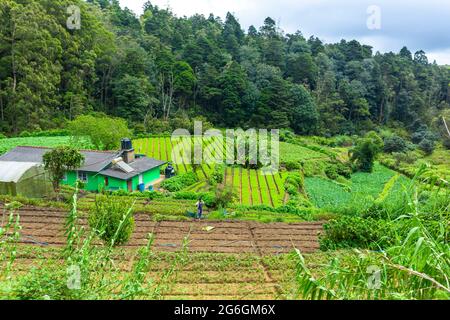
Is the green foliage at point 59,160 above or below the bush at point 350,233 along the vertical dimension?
above

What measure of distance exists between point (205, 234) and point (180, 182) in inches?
413

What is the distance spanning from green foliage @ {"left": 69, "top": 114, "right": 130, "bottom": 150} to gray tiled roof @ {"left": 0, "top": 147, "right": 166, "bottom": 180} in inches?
143

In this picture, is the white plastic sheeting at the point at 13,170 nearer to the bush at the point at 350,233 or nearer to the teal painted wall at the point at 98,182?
the teal painted wall at the point at 98,182

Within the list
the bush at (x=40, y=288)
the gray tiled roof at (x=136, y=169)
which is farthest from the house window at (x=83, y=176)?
the bush at (x=40, y=288)

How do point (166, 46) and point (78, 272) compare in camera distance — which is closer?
point (78, 272)

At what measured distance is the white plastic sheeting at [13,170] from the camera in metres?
18.6

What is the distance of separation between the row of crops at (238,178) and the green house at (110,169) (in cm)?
287

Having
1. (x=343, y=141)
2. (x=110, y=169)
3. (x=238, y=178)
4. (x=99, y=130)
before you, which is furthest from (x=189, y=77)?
(x=110, y=169)

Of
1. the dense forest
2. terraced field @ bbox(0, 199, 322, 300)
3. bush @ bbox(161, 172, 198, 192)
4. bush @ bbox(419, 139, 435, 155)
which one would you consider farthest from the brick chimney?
bush @ bbox(419, 139, 435, 155)

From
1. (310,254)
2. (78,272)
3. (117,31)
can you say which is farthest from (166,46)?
(78,272)

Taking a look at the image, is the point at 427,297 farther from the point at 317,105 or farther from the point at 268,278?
the point at 317,105

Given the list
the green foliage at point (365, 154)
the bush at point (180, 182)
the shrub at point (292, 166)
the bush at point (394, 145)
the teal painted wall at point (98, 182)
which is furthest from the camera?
the bush at point (394, 145)

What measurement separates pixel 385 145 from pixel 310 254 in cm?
3863
